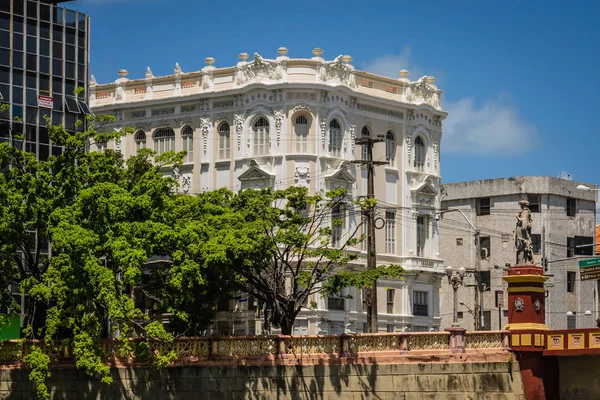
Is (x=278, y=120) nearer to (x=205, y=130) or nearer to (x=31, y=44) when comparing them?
(x=205, y=130)

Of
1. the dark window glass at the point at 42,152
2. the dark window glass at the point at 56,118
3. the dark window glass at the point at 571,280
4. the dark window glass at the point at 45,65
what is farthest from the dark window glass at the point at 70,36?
the dark window glass at the point at 571,280

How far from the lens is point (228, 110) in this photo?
8894cm

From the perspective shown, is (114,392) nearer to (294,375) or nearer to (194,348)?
(194,348)

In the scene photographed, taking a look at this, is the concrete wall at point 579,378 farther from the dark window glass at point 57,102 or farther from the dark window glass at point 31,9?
the dark window glass at point 31,9

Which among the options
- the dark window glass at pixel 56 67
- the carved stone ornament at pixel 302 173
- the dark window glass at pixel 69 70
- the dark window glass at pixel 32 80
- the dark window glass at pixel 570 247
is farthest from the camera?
the dark window glass at pixel 570 247

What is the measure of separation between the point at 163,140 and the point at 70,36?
14.1 meters

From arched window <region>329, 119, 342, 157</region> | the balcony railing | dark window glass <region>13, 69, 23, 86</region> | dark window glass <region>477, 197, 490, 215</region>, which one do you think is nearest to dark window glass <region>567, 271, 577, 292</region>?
dark window glass <region>477, 197, 490, 215</region>

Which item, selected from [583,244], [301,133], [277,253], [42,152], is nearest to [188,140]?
[301,133]

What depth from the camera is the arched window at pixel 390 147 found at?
91250mm

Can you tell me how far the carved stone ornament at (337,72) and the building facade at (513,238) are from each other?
57.7ft

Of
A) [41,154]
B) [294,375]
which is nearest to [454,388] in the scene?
[294,375]

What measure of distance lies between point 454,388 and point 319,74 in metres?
34.4

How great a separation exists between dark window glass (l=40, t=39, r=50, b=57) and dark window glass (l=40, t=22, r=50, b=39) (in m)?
0.25

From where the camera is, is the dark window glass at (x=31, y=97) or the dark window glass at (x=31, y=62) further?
the dark window glass at (x=31, y=62)
